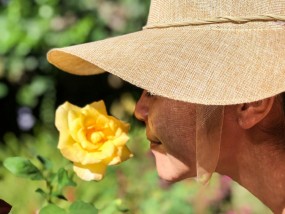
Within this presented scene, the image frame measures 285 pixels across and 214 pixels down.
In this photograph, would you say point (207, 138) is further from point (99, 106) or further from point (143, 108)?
point (99, 106)

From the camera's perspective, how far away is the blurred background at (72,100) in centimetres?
313

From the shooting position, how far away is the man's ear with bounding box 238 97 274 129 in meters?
1.46

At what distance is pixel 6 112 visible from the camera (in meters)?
4.13

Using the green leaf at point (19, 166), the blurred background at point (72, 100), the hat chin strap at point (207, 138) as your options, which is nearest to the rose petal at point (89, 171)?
the green leaf at point (19, 166)

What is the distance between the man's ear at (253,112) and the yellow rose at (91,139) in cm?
29

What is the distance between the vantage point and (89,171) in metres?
1.64

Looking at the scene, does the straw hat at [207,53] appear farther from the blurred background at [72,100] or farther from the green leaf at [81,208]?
the blurred background at [72,100]

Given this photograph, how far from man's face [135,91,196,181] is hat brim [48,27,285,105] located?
17 centimetres

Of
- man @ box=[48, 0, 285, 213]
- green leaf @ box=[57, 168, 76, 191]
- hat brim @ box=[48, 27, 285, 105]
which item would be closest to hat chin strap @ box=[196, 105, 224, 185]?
man @ box=[48, 0, 285, 213]

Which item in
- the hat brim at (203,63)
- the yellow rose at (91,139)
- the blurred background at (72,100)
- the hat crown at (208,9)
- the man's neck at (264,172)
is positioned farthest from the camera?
the blurred background at (72,100)

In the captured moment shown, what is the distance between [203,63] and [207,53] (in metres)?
0.03

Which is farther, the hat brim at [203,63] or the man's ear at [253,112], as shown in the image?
the man's ear at [253,112]

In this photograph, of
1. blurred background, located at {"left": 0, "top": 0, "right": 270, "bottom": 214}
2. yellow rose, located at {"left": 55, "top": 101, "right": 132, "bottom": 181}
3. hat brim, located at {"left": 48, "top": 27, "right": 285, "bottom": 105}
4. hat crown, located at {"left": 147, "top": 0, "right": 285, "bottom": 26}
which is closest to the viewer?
hat brim, located at {"left": 48, "top": 27, "right": 285, "bottom": 105}

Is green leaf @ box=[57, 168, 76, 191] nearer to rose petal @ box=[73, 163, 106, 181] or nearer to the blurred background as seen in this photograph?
rose petal @ box=[73, 163, 106, 181]
